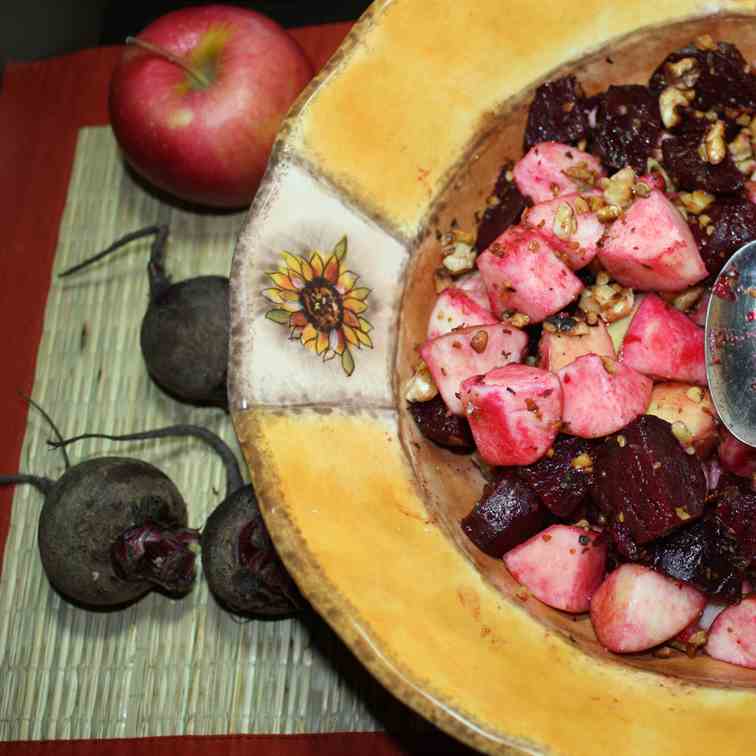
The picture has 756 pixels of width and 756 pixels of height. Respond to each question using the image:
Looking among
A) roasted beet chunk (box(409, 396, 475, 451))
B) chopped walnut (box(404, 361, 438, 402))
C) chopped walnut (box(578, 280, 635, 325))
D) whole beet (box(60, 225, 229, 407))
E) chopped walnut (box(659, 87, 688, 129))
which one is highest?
chopped walnut (box(659, 87, 688, 129))

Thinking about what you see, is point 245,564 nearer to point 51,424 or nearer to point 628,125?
point 51,424

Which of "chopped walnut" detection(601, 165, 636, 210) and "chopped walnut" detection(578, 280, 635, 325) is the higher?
"chopped walnut" detection(601, 165, 636, 210)

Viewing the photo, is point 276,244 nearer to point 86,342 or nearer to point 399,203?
point 399,203

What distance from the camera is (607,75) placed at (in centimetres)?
134

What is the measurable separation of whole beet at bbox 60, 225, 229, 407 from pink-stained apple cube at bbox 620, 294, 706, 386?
0.72 m

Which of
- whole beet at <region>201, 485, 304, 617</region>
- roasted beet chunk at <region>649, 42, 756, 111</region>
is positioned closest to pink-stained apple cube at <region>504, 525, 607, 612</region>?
whole beet at <region>201, 485, 304, 617</region>

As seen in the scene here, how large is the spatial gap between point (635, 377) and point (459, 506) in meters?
0.29

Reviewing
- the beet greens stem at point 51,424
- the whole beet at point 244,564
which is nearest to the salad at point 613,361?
the whole beet at point 244,564

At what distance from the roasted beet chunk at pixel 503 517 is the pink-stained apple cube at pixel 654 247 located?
331 mm

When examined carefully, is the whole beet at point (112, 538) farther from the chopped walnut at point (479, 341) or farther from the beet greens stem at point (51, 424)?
the chopped walnut at point (479, 341)

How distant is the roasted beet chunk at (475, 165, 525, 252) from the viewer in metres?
1.32

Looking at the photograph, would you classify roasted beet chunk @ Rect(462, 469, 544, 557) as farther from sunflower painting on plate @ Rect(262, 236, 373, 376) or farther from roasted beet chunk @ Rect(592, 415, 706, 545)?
sunflower painting on plate @ Rect(262, 236, 373, 376)

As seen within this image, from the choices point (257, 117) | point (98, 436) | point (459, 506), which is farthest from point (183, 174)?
point (459, 506)

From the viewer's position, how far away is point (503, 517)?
1.18 meters
